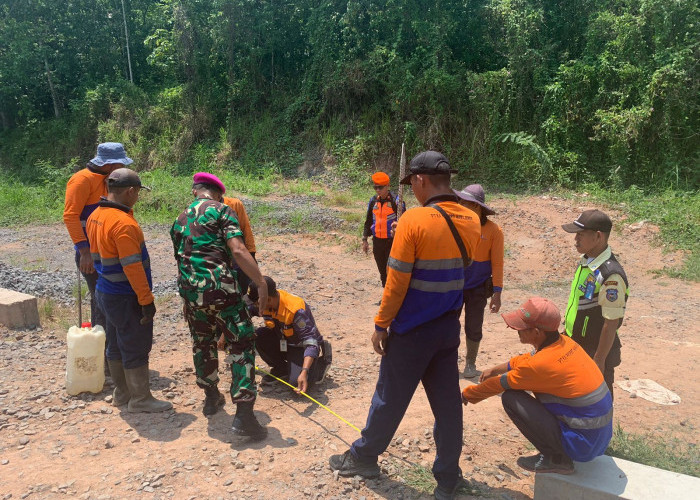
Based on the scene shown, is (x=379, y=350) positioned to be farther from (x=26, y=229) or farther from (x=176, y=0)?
(x=176, y=0)

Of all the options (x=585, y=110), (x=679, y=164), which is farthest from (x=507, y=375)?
(x=585, y=110)

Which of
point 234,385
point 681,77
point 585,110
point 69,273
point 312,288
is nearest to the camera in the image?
point 234,385

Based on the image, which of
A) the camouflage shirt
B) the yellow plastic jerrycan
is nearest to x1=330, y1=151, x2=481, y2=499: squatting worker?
the camouflage shirt

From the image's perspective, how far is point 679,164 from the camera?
12148mm

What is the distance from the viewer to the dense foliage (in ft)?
41.3

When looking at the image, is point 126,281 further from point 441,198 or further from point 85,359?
point 441,198

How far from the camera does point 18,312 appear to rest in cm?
553

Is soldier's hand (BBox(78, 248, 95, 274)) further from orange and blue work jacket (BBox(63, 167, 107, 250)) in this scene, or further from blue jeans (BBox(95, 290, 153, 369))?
blue jeans (BBox(95, 290, 153, 369))

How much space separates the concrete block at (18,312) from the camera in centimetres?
550

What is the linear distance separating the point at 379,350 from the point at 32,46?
24305mm

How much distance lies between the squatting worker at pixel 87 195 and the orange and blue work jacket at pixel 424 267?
8.88 feet

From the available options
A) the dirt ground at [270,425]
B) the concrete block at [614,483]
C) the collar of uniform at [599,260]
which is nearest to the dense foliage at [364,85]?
the dirt ground at [270,425]

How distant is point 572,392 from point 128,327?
115 inches

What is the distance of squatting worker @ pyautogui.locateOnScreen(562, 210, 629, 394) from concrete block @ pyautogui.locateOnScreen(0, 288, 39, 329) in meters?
5.24
